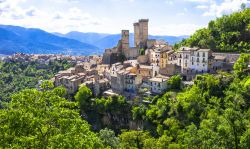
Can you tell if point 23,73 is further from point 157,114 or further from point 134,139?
point 134,139

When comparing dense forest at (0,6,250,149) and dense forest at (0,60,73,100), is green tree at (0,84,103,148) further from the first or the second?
dense forest at (0,60,73,100)

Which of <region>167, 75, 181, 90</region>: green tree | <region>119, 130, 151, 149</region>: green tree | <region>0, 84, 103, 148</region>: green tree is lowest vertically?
<region>119, 130, 151, 149</region>: green tree

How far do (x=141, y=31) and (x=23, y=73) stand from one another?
54.0m

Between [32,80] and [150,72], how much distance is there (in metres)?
57.8

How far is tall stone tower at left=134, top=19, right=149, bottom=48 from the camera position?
3516 inches

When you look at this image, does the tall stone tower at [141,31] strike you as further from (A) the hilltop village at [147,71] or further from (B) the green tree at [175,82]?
(B) the green tree at [175,82]

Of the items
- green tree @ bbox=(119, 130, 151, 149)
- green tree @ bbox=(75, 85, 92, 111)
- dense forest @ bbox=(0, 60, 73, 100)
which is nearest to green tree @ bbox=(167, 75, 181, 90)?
green tree @ bbox=(119, 130, 151, 149)

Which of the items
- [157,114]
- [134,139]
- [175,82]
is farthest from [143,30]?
[134,139]

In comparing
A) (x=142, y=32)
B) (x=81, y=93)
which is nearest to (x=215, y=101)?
(x=81, y=93)

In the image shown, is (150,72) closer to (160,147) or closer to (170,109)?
(170,109)

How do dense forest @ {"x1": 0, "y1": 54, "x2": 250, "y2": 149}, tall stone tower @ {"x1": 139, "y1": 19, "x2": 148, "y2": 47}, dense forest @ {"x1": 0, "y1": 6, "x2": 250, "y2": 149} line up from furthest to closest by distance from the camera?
tall stone tower @ {"x1": 139, "y1": 19, "x2": 148, "y2": 47}
dense forest @ {"x1": 0, "y1": 6, "x2": 250, "y2": 149}
dense forest @ {"x1": 0, "y1": 54, "x2": 250, "y2": 149}

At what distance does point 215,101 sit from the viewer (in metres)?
49.6

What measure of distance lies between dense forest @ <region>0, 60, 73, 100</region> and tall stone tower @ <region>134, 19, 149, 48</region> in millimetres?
36639

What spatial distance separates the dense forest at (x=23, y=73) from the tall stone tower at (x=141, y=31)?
3664 cm
